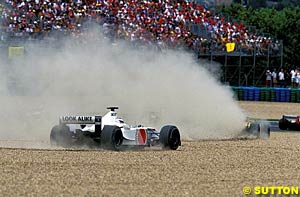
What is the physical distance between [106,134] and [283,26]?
49.1 metres

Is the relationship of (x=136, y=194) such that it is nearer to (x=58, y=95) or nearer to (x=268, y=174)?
(x=268, y=174)

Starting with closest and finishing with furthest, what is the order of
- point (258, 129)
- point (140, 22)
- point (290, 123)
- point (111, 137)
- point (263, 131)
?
point (111, 137) → point (258, 129) → point (263, 131) → point (290, 123) → point (140, 22)

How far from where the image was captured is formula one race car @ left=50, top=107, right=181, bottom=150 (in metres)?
16.5

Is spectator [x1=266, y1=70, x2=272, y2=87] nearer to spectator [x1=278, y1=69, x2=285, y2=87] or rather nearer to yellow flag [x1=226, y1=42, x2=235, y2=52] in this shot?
spectator [x1=278, y1=69, x2=285, y2=87]

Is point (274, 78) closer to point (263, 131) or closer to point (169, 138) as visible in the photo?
point (263, 131)

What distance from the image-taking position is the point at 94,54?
85.1ft

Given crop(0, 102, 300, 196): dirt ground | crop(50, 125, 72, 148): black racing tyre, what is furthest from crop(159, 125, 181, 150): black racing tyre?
crop(50, 125, 72, 148): black racing tyre

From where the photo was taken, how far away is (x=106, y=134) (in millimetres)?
16344

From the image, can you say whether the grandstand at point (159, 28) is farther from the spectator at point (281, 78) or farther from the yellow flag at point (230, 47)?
the spectator at point (281, 78)

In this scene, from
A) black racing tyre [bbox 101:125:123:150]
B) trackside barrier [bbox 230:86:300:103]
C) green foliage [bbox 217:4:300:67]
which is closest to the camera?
black racing tyre [bbox 101:125:123:150]

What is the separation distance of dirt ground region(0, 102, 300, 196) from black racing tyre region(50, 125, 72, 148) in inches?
26.4

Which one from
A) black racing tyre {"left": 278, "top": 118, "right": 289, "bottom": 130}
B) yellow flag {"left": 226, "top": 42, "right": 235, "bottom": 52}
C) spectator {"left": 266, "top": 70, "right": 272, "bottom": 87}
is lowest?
black racing tyre {"left": 278, "top": 118, "right": 289, "bottom": 130}

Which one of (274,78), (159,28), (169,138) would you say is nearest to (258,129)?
(169,138)

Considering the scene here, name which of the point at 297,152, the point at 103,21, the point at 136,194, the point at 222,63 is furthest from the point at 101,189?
the point at 222,63
